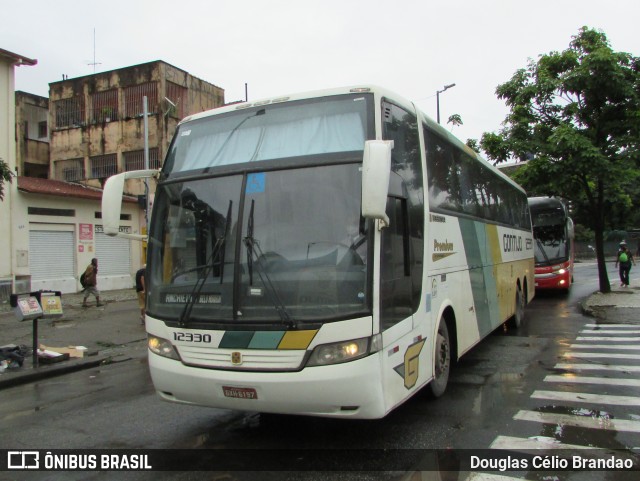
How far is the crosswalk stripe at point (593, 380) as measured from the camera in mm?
6641

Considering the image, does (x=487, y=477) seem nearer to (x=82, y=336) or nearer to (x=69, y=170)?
(x=82, y=336)

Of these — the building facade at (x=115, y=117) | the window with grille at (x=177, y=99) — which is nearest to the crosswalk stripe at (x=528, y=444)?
the building facade at (x=115, y=117)

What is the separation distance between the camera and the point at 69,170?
29.0 m

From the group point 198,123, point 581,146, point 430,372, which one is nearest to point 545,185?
point 581,146

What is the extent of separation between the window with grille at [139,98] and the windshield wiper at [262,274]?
24882 millimetres

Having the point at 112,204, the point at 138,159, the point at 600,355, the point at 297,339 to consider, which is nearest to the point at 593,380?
the point at 600,355

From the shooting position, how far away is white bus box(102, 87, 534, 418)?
3.95m

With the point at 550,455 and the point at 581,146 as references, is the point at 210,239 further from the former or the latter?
the point at 581,146

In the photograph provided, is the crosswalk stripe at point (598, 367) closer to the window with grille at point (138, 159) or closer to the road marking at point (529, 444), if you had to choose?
the road marking at point (529, 444)

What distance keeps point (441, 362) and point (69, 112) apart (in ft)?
98.7

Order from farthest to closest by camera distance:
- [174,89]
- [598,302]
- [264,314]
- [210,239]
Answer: [174,89] < [598,302] < [210,239] < [264,314]

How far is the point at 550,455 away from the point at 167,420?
12.6 feet

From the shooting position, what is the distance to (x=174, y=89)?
2791cm

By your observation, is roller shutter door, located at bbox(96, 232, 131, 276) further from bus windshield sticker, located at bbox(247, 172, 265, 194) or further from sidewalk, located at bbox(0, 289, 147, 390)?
bus windshield sticker, located at bbox(247, 172, 265, 194)
